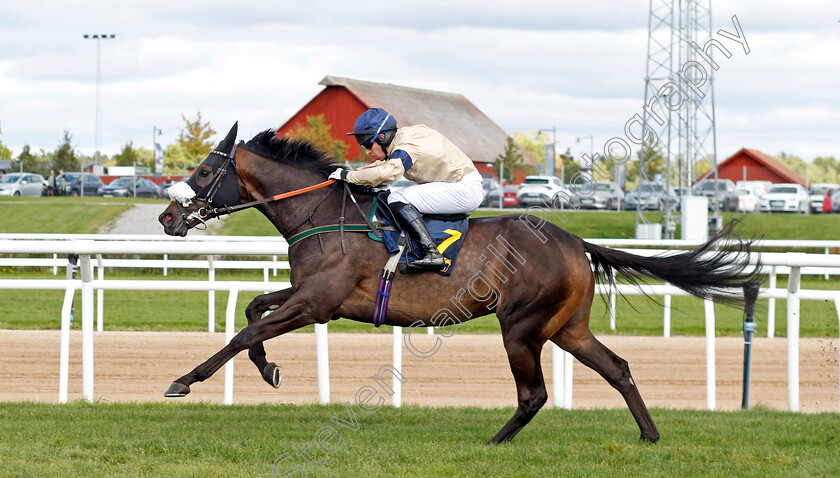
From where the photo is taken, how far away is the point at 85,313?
5.86m

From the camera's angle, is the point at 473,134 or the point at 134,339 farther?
the point at 473,134

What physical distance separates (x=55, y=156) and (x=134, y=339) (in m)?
33.3

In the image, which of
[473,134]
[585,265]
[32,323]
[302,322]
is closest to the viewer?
[302,322]

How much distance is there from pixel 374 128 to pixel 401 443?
60.8 inches

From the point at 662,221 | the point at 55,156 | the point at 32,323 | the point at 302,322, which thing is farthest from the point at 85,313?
the point at 55,156

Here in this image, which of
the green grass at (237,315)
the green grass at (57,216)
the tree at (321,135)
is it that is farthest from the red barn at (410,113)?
the green grass at (237,315)

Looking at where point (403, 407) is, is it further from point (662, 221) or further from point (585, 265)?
point (662, 221)

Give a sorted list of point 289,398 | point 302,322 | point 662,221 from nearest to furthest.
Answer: point 302,322 → point 289,398 → point 662,221

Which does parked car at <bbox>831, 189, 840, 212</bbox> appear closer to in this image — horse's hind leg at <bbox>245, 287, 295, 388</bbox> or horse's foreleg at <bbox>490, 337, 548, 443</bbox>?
horse's foreleg at <bbox>490, 337, 548, 443</bbox>

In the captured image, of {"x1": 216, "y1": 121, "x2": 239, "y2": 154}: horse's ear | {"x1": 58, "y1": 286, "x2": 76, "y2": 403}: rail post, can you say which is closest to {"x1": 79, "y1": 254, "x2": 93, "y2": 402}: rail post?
{"x1": 58, "y1": 286, "x2": 76, "y2": 403}: rail post

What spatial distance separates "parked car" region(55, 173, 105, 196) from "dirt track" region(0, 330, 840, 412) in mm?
23488

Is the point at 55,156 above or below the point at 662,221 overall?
above

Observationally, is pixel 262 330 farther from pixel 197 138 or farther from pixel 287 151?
pixel 197 138

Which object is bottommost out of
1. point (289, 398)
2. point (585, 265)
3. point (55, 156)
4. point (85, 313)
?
point (289, 398)
